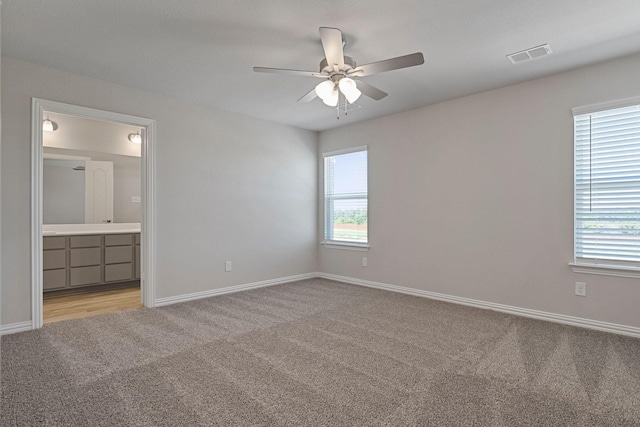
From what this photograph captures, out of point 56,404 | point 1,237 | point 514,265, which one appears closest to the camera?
point 56,404

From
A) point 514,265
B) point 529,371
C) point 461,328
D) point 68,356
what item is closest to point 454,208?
point 514,265

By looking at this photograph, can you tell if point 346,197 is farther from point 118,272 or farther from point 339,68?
point 118,272

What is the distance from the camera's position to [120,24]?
239 centimetres

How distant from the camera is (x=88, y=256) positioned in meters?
4.61

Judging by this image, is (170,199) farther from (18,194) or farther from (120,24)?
(120,24)

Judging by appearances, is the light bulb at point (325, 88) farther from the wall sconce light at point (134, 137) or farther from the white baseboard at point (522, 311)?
the wall sconce light at point (134, 137)

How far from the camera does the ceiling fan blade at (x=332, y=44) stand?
6.71 ft

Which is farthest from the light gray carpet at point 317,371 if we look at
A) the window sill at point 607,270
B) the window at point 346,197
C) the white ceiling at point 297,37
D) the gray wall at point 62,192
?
the white ceiling at point 297,37

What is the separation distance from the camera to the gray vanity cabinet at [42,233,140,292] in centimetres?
432

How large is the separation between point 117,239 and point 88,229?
1.98 ft

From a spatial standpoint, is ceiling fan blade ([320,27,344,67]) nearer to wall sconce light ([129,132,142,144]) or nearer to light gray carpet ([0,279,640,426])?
light gray carpet ([0,279,640,426])

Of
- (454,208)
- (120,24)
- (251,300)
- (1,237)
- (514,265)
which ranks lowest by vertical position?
(251,300)

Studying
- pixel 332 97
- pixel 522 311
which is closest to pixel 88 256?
pixel 332 97

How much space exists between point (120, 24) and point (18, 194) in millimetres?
1811
